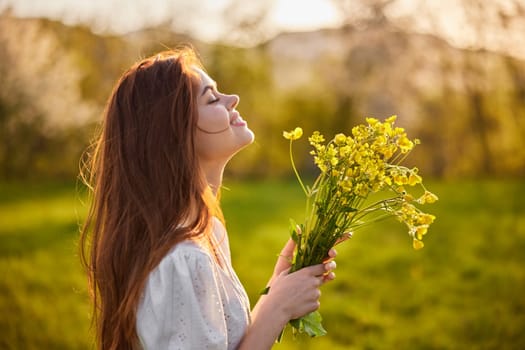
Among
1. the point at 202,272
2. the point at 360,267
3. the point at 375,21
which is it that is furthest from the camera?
the point at 375,21

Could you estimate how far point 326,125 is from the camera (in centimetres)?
1494

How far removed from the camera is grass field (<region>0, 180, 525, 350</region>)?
4.84 metres

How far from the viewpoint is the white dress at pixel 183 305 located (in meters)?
1.84

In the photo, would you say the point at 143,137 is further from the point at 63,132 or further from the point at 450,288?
the point at 63,132

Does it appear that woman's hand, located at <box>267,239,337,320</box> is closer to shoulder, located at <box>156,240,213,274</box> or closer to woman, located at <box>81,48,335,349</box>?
woman, located at <box>81,48,335,349</box>

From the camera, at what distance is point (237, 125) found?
2178 millimetres

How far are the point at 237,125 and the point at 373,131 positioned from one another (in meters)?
0.46

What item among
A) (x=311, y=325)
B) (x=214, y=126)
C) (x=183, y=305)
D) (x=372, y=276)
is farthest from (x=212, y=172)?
(x=372, y=276)

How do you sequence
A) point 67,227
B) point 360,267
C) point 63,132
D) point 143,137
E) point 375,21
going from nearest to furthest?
point 143,137, point 360,267, point 67,227, point 63,132, point 375,21

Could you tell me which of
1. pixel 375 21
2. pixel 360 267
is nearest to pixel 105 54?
pixel 375 21

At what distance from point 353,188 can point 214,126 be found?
1.66ft

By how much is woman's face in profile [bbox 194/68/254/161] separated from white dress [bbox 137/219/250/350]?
363 mm

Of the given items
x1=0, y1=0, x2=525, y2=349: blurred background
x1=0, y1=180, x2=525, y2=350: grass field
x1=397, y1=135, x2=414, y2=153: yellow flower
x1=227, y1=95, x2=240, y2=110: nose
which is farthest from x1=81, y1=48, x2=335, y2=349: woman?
x1=0, y1=0, x2=525, y2=349: blurred background

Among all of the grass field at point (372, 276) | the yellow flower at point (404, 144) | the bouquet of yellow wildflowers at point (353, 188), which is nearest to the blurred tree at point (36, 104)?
the grass field at point (372, 276)
